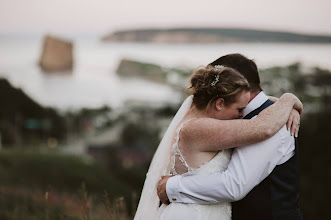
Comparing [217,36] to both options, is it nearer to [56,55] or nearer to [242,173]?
[56,55]

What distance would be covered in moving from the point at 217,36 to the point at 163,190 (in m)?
41.7

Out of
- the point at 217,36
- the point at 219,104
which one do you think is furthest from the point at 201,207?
the point at 217,36

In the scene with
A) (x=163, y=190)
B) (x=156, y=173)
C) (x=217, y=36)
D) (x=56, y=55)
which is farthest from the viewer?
(x=56, y=55)

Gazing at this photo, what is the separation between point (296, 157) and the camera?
2.62 metres

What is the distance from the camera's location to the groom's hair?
265cm

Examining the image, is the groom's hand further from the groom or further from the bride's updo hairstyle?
the bride's updo hairstyle

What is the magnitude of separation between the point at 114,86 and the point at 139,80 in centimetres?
498

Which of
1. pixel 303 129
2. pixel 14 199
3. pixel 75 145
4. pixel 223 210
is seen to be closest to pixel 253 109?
pixel 223 210

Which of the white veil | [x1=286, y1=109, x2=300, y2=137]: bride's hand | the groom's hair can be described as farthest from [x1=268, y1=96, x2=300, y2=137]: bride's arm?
the white veil

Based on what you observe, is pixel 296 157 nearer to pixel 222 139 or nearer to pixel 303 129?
pixel 222 139

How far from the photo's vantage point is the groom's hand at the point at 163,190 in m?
2.73

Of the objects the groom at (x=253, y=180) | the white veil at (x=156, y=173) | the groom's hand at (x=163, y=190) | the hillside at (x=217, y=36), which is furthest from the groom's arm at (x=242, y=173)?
the hillside at (x=217, y=36)

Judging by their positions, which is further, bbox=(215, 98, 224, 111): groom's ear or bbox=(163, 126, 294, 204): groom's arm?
bbox=(215, 98, 224, 111): groom's ear

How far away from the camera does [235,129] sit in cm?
246
